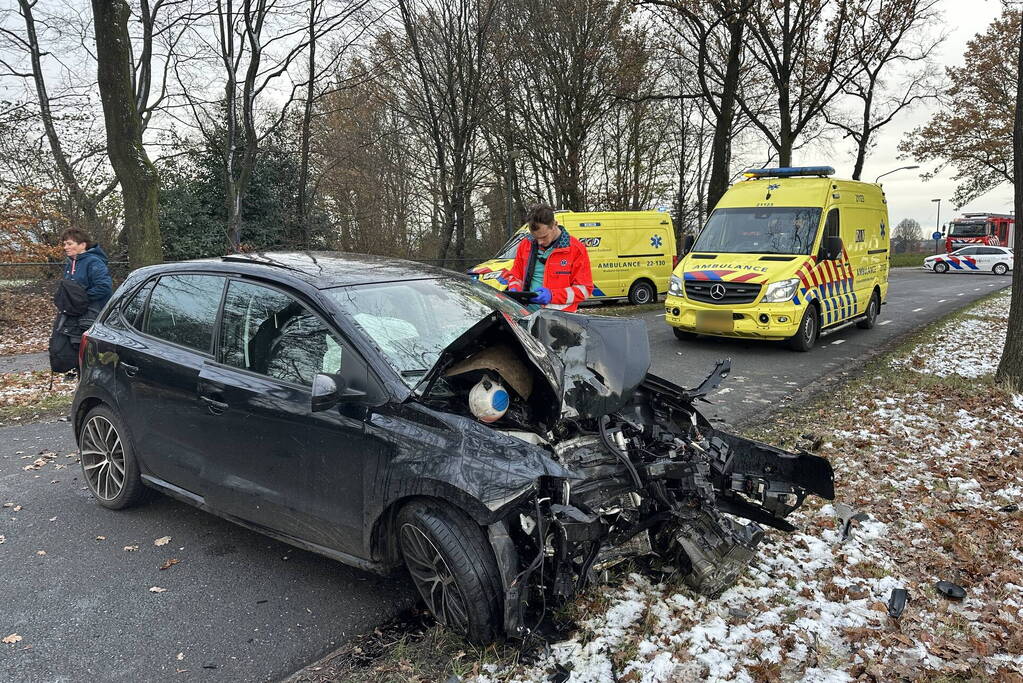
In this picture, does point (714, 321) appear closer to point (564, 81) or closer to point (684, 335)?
point (684, 335)

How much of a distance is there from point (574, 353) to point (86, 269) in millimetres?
6028

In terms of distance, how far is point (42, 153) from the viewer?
15.8m

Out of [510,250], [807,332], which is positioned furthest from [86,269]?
[510,250]

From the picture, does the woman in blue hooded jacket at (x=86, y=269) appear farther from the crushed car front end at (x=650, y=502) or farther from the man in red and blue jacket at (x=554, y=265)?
the crushed car front end at (x=650, y=502)

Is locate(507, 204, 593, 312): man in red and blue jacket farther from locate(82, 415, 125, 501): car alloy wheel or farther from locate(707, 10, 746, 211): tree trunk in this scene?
locate(707, 10, 746, 211): tree trunk

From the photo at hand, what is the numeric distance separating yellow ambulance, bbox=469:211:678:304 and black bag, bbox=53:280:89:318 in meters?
11.2

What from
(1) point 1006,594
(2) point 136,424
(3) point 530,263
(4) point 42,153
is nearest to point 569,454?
(1) point 1006,594

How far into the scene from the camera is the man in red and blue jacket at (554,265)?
20.1 feet

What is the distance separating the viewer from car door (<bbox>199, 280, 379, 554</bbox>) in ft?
10.7

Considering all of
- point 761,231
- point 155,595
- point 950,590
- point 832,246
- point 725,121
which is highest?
point 725,121

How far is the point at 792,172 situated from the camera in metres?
11.9

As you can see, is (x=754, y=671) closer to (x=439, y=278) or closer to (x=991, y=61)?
(x=439, y=278)

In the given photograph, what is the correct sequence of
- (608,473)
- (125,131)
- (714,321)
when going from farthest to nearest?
(125,131) < (714,321) < (608,473)

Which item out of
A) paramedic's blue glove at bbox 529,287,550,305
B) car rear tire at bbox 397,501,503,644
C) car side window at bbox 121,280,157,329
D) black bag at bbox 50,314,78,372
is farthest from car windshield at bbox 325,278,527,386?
black bag at bbox 50,314,78,372
